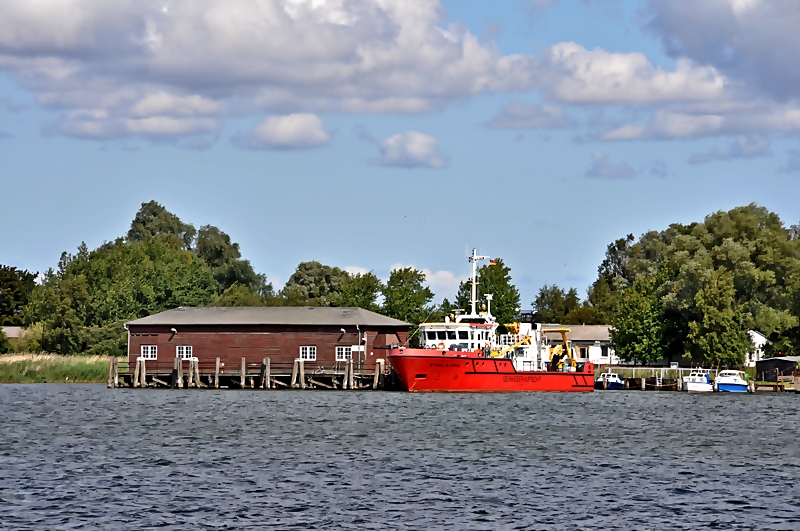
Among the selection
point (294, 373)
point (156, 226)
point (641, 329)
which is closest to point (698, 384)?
point (641, 329)

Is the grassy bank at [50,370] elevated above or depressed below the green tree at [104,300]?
below

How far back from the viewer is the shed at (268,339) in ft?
272

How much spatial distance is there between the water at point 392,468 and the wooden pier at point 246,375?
18764 millimetres

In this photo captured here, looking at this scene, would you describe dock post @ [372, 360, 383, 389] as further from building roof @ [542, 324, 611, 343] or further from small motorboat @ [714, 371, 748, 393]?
building roof @ [542, 324, 611, 343]

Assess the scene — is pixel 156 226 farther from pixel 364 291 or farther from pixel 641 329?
pixel 641 329

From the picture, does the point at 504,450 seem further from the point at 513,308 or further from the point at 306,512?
the point at 513,308

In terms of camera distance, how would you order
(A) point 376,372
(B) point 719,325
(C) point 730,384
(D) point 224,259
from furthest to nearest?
(D) point 224,259, (B) point 719,325, (C) point 730,384, (A) point 376,372

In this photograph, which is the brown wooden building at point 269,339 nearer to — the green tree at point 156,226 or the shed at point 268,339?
the shed at point 268,339

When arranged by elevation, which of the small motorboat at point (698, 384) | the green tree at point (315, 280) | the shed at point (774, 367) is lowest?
the small motorboat at point (698, 384)

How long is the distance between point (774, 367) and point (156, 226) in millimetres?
93250

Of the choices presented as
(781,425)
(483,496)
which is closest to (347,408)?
(781,425)

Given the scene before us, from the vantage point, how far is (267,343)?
8325cm

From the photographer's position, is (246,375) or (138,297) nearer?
(246,375)

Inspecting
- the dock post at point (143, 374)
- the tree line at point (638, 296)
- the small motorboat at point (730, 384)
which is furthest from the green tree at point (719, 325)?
the dock post at point (143, 374)
